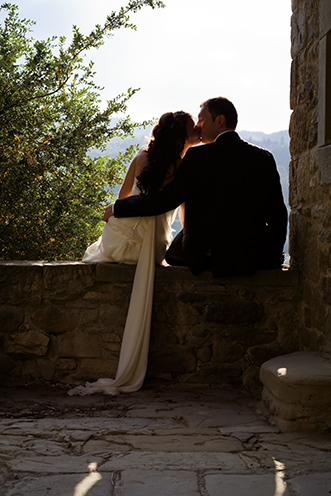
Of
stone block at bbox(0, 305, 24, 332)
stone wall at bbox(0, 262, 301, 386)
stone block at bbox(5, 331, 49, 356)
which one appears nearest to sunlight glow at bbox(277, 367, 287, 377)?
stone wall at bbox(0, 262, 301, 386)

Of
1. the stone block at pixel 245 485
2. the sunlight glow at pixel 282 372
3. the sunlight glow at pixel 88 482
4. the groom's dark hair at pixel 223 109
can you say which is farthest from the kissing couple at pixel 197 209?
the stone block at pixel 245 485

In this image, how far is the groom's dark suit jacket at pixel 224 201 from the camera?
3.01 m

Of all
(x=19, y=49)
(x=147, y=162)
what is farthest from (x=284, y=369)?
(x=19, y=49)

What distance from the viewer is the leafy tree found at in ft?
16.7

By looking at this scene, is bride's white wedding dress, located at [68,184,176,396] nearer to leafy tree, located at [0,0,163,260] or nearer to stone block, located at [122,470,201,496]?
stone block, located at [122,470,201,496]

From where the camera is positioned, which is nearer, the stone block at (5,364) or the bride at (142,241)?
the bride at (142,241)

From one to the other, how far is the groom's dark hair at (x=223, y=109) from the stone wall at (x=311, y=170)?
1.32ft

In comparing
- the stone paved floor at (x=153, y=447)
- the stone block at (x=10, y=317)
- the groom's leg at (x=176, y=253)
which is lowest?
the stone paved floor at (x=153, y=447)

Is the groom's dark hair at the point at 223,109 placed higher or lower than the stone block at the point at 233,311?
higher

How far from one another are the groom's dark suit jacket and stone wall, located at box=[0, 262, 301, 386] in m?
0.16

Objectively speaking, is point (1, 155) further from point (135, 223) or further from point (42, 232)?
point (135, 223)

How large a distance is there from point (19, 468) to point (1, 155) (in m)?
3.86

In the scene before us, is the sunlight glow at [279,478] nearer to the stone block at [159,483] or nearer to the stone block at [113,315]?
the stone block at [159,483]

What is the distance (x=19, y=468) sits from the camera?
179 centimetres
